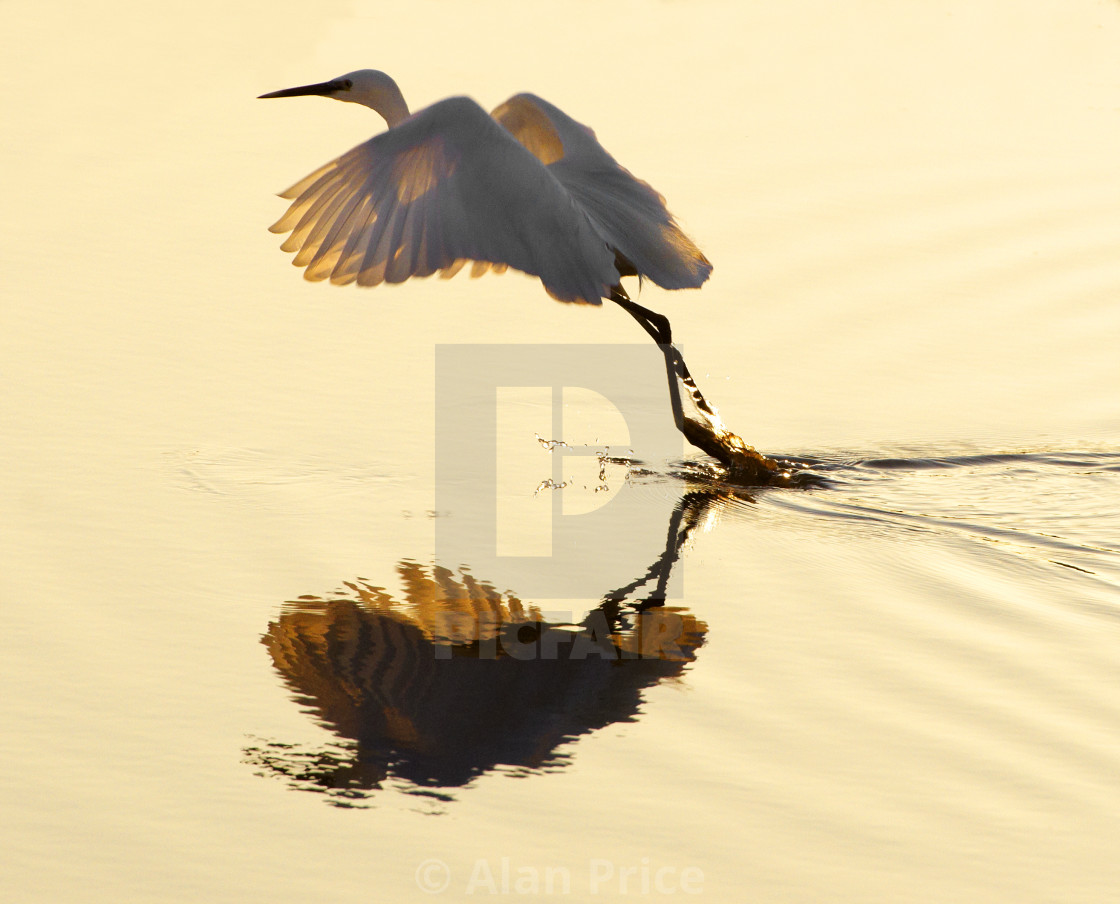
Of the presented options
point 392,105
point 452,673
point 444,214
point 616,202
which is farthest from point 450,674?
point 392,105

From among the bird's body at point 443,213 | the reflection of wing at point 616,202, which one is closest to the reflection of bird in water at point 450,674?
the bird's body at point 443,213

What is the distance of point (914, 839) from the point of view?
141 inches

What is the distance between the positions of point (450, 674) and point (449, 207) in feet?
5.69

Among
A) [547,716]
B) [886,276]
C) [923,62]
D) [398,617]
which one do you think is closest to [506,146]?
[398,617]

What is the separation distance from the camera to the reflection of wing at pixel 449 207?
5305 millimetres

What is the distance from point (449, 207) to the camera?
5312 mm

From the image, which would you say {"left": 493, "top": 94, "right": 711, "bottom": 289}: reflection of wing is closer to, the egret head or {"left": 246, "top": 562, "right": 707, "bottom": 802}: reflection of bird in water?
the egret head

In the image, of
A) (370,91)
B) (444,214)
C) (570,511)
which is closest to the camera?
(444,214)

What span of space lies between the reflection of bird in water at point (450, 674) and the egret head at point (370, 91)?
223cm

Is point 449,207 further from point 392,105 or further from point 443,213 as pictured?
point 392,105

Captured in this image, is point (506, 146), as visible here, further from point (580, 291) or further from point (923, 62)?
point (923, 62)

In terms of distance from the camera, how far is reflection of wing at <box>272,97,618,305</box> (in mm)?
5305

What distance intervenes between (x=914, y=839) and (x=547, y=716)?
3.17ft

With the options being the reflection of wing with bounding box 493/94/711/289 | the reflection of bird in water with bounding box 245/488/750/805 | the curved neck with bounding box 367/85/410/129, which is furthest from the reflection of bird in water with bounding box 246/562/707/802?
the curved neck with bounding box 367/85/410/129
